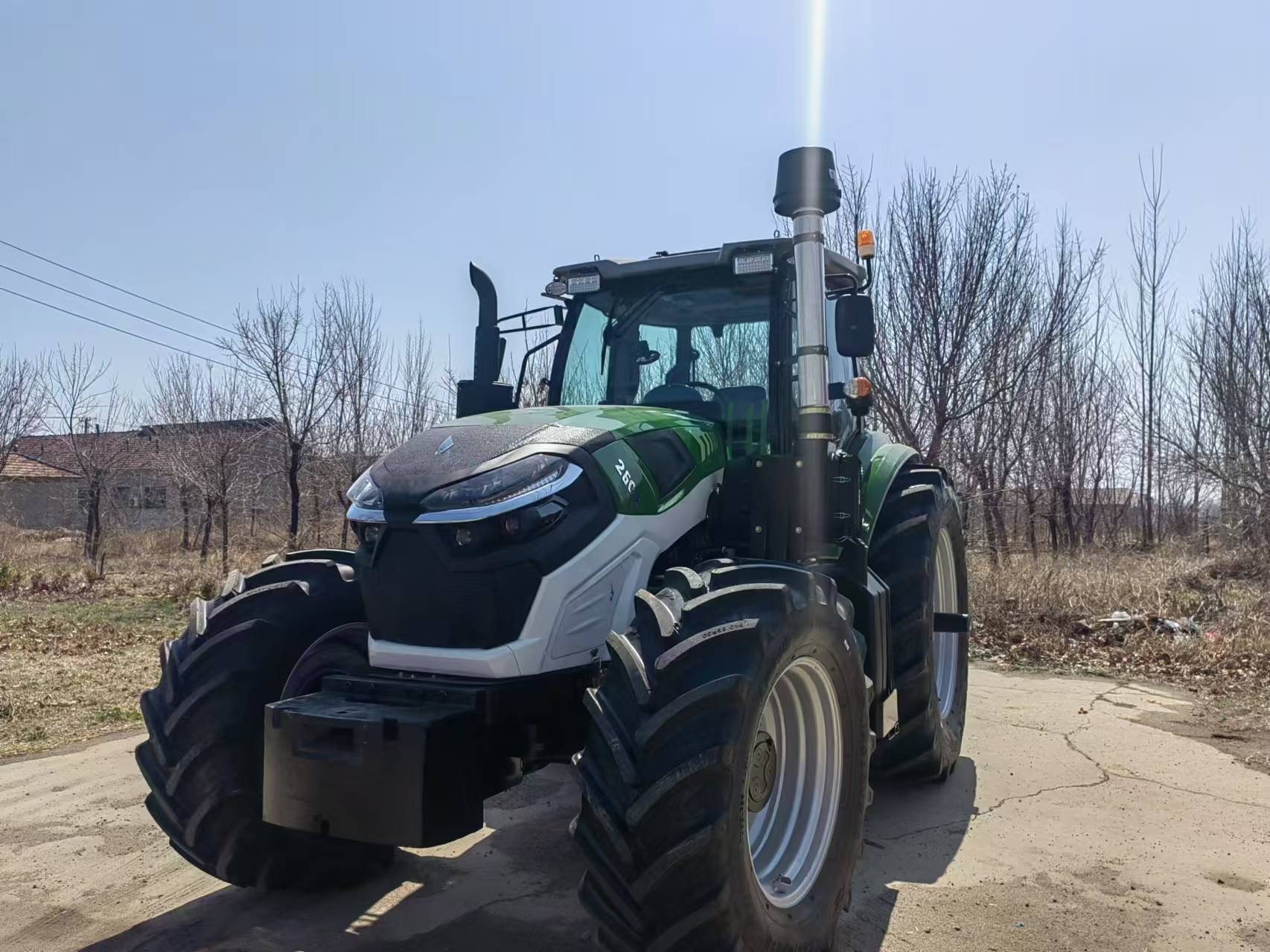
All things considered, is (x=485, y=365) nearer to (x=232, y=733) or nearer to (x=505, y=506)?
(x=505, y=506)

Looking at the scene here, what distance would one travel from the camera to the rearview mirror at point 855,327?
3682mm

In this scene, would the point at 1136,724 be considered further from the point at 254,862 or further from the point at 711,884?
the point at 254,862

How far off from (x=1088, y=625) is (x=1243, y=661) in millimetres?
1538

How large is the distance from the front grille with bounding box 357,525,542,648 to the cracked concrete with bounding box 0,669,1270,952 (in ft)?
3.50

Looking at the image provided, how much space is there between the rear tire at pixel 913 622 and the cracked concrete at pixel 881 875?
23 cm

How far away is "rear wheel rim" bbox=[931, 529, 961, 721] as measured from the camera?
18.4ft

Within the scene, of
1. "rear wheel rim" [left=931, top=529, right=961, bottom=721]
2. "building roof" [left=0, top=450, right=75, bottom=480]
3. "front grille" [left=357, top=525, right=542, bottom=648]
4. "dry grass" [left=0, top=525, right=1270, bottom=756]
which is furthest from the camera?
"building roof" [left=0, top=450, right=75, bottom=480]

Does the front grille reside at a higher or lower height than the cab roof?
lower

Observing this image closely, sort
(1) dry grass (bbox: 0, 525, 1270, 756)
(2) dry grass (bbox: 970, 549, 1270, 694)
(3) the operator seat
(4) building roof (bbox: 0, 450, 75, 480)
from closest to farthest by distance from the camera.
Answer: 1. (3) the operator seat
2. (1) dry grass (bbox: 0, 525, 1270, 756)
3. (2) dry grass (bbox: 970, 549, 1270, 694)
4. (4) building roof (bbox: 0, 450, 75, 480)

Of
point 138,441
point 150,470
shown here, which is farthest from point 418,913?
point 150,470

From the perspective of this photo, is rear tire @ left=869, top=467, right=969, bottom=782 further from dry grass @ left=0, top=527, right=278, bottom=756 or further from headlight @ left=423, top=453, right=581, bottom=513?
dry grass @ left=0, top=527, right=278, bottom=756

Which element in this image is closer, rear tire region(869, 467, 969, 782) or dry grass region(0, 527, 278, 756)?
rear tire region(869, 467, 969, 782)

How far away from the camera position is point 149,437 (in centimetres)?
2334

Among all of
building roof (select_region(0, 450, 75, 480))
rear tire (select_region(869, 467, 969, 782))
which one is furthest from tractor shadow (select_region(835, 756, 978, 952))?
building roof (select_region(0, 450, 75, 480))
